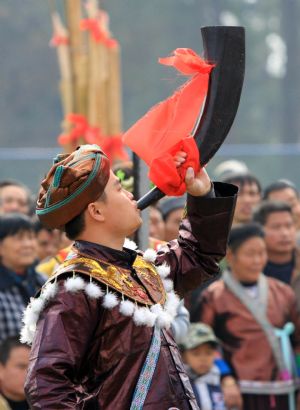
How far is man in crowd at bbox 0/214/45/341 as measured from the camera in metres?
6.61

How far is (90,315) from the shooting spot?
153 inches

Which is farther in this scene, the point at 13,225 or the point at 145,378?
the point at 13,225

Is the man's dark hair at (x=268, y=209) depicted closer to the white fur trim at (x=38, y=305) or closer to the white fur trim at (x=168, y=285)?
the white fur trim at (x=168, y=285)

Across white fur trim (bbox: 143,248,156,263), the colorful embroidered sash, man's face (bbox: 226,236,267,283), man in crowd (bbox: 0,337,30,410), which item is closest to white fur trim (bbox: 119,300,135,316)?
the colorful embroidered sash

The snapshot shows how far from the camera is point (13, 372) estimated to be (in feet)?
19.7

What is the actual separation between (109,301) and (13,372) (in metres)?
2.23

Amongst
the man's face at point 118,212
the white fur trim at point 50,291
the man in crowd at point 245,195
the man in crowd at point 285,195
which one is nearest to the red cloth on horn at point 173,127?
the man's face at point 118,212

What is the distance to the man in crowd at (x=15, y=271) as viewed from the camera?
21.7ft

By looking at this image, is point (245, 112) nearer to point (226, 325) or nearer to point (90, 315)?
point (226, 325)

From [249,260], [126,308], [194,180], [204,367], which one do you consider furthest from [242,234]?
[126,308]

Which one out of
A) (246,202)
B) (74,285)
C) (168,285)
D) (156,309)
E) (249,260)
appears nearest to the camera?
(74,285)

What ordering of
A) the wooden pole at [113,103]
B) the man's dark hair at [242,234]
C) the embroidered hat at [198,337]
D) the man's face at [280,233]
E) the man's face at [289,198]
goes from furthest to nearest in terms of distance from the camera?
the wooden pole at [113,103]
the man's face at [289,198]
the man's face at [280,233]
the man's dark hair at [242,234]
the embroidered hat at [198,337]

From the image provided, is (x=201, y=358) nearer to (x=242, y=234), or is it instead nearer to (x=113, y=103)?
(x=242, y=234)

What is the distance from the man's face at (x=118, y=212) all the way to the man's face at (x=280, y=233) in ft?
12.2
